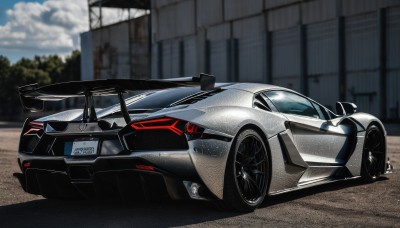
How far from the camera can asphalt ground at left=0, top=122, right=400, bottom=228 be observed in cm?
507

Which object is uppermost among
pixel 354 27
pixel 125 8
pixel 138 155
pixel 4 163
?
pixel 125 8

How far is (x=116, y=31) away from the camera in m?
52.5

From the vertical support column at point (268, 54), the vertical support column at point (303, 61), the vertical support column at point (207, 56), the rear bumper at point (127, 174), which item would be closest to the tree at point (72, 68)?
the vertical support column at point (207, 56)

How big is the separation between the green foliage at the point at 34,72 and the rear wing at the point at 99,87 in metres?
82.2

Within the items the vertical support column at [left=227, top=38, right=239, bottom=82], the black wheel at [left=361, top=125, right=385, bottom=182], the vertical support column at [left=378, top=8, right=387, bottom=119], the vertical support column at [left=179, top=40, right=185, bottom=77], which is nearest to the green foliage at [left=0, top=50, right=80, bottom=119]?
the vertical support column at [left=179, top=40, right=185, bottom=77]

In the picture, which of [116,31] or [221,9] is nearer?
[221,9]

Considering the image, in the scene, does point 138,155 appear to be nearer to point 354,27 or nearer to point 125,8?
point 354,27

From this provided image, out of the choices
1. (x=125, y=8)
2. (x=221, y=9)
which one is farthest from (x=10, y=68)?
(x=221, y=9)

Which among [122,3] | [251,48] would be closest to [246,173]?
[251,48]

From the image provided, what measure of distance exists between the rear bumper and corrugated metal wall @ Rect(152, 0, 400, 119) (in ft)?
88.9

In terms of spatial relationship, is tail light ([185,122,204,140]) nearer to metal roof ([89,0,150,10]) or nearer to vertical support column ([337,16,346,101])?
vertical support column ([337,16,346,101])

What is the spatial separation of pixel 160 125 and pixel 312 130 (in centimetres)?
203

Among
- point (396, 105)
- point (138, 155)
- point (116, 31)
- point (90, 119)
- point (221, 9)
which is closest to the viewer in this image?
point (138, 155)

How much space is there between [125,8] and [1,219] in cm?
5022
